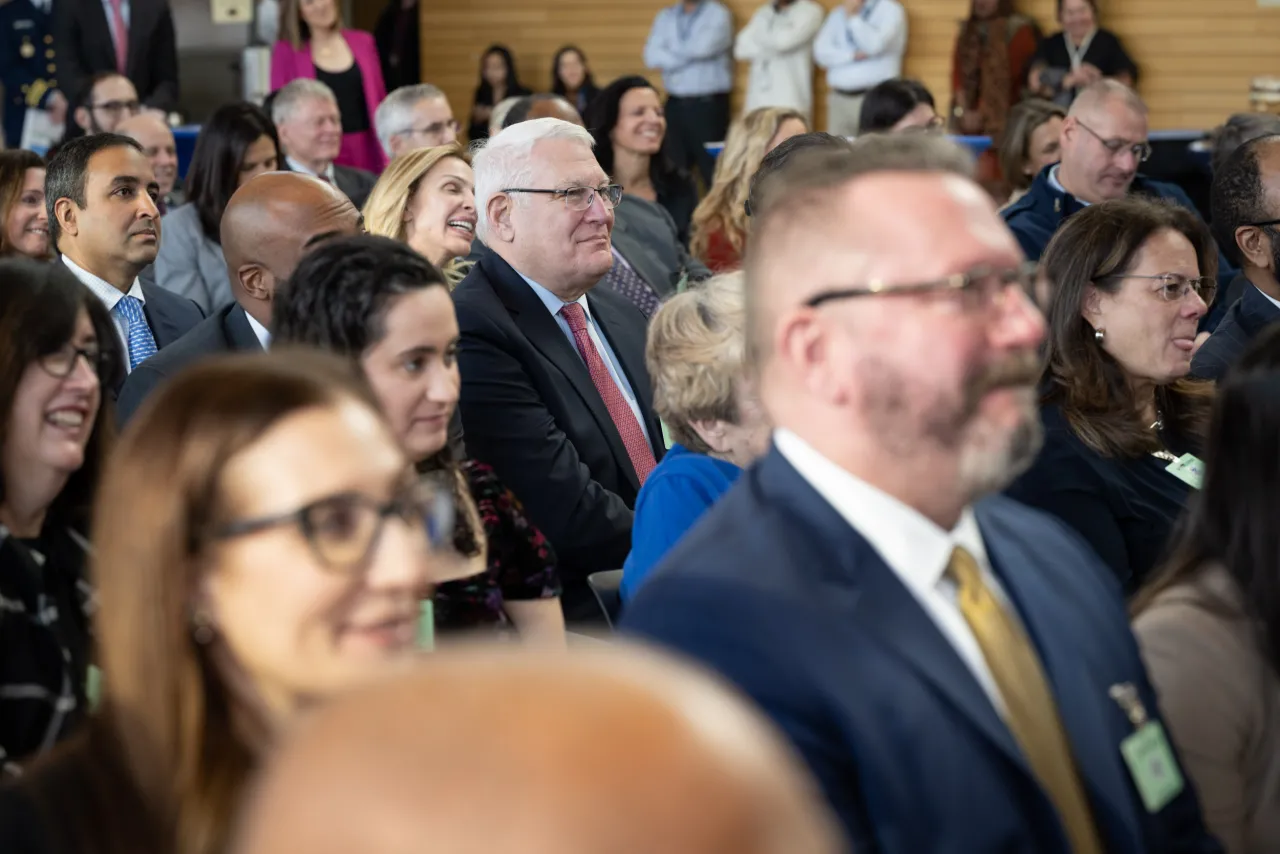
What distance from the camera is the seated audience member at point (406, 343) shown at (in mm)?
2164

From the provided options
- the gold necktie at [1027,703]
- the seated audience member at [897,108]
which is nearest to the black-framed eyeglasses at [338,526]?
the gold necktie at [1027,703]

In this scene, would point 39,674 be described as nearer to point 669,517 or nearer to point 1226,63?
point 669,517

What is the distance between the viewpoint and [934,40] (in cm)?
1102

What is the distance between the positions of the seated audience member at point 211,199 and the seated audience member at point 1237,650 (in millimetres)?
3819

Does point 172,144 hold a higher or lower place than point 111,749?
lower

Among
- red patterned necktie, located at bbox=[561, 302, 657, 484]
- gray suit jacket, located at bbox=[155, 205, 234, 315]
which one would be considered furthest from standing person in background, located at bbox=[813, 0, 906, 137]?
red patterned necktie, located at bbox=[561, 302, 657, 484]

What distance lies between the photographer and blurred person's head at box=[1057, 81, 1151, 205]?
16.9 ft

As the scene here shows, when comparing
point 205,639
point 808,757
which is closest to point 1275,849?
point 808,757

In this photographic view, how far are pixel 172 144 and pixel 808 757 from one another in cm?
533

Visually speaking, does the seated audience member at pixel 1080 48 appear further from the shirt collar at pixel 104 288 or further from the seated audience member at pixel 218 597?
the seated audience member at pixel 218 597

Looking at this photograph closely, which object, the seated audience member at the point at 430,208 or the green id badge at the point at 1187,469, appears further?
the seated audience member at the point at 430,208

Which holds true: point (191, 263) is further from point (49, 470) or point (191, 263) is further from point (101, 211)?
point (49, 470)

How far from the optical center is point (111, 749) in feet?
3.90

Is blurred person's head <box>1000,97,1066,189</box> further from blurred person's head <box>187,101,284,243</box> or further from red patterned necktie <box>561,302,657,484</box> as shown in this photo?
red patterned necktie <box>561,302,657,484</box>
